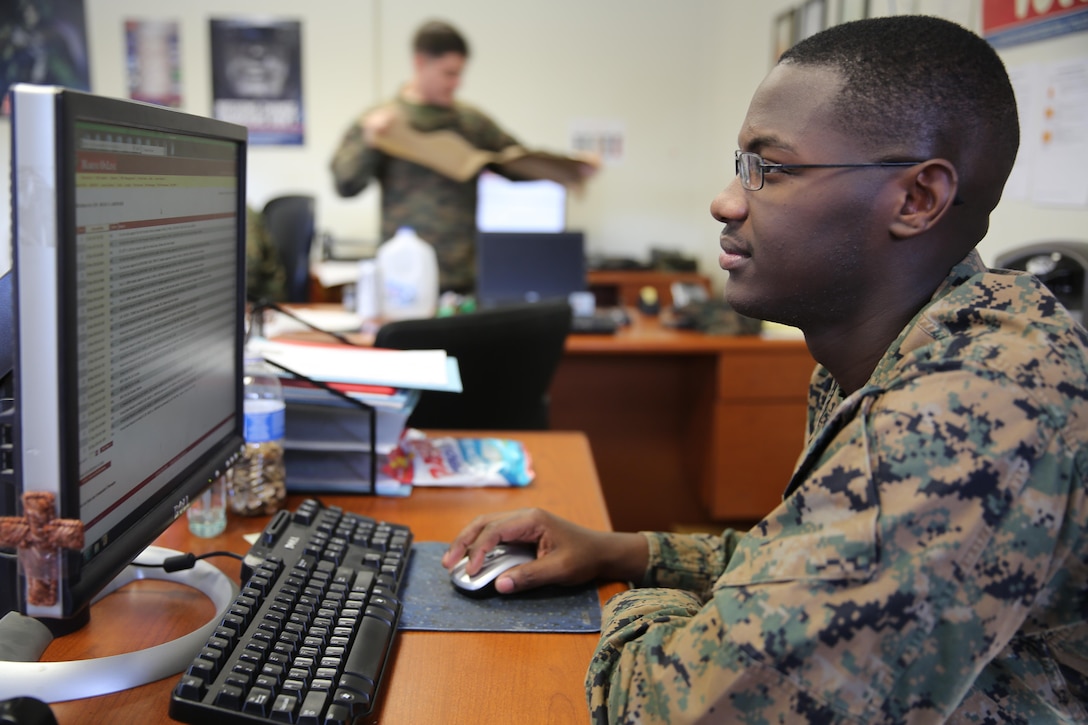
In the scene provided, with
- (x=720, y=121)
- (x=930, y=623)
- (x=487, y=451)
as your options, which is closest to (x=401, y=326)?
(x=487, y=451)

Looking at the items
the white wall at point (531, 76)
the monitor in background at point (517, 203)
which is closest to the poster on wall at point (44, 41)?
the white wall at point (531, 76)

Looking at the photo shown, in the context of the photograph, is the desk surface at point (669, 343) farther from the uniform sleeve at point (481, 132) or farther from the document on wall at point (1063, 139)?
the uniform sleeve at point (481, 132)

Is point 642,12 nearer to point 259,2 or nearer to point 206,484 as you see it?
point 259,2

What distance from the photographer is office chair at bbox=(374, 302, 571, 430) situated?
1718 mm

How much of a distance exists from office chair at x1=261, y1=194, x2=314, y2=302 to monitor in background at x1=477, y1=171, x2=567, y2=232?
0.99 meters

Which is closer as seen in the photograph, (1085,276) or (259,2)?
(1085,276)

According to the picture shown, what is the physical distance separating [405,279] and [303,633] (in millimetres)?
2021

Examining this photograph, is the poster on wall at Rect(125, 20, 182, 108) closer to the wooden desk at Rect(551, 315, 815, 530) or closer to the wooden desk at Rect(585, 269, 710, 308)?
the wooden desk at Rect(585, 269, 710, 308)

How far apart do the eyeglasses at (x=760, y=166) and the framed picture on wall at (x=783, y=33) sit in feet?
8.83

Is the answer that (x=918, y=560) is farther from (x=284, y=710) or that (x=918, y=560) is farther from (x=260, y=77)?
(x=260, y=77)

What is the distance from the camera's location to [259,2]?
14.6 ft

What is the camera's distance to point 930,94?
0.69m

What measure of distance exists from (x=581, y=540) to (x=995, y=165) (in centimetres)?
53

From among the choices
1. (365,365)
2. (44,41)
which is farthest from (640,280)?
(44,41)
